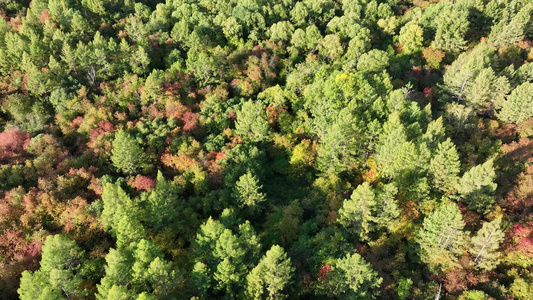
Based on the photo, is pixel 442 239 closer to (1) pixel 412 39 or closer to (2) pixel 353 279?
(2) pixel 353 279

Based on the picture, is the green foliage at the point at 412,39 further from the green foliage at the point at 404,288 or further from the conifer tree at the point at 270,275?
the conifer tree at the point at 270,275

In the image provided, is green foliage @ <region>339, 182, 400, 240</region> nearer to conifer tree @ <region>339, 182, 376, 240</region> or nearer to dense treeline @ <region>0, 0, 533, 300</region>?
conifer tree @ <region>339, 182, 376, 240</region>

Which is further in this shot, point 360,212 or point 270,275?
point 360,212

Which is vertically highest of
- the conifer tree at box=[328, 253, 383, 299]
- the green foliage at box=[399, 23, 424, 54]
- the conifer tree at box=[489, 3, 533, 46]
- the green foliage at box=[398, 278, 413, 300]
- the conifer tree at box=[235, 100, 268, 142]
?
the conifer tree at box=[489, 3, 533, 46]

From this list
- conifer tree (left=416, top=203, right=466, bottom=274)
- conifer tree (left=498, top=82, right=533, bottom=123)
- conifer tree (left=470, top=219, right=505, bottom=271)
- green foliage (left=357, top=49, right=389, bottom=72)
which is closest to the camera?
conifer tree (left=470, top=219, right=505, bottom=271)

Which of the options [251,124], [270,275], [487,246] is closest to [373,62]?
[251,124]

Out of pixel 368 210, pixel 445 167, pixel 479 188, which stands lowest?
pixel 368 210

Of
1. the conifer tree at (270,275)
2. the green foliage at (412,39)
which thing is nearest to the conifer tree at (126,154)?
the conifer tree at (270,275)

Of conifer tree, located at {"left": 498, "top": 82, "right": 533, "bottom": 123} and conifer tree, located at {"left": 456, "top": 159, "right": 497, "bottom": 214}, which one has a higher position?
conifer tree, located at {"left": 498, "top": 82, "right": 533, "bottom": 123}

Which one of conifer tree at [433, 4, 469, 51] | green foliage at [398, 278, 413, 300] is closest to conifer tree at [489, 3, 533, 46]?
conifer tree at [433, 4, 469, 51]
